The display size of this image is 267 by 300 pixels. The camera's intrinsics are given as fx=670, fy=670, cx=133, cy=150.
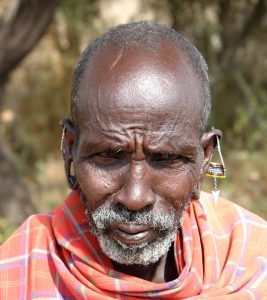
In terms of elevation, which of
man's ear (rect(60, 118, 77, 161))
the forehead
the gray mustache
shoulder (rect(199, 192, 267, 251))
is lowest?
shoulder (rect(199, 192, 267, 251))

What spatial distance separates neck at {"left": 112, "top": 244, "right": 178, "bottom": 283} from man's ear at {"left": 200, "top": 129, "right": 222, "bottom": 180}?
35cm

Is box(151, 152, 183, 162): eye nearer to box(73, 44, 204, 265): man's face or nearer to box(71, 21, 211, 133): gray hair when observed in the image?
box(73, 44, 204, 265): man's face

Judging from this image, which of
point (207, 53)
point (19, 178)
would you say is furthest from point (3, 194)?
point (207, 53)

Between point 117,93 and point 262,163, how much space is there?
4.48 m

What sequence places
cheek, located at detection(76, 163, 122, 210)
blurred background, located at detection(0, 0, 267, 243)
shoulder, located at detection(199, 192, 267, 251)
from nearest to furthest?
1. cheek, located at detection(76, 163, 122, 210)
2. shoulder, located at detection(199, 192, 267, 251)
3. blurred background, located at detection(0, 0, 267, 243)

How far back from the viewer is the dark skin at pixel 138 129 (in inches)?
89.8

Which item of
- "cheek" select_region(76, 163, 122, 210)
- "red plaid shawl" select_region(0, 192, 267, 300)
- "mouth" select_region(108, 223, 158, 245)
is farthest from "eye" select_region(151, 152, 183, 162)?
"red plaid shawl" select_region(0, 192, 267, 300)

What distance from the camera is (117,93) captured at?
2289mm

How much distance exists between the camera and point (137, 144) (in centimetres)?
229

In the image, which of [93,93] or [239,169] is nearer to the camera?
[93,93]

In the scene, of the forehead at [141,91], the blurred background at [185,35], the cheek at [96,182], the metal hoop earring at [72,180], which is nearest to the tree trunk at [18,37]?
the blurred background at [185,35]

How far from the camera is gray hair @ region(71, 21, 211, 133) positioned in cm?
237

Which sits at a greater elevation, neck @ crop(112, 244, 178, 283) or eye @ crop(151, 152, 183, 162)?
eye @ crop(151, 152, 183, 162)

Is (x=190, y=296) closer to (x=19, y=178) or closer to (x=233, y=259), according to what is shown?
(x=233, y=259)
